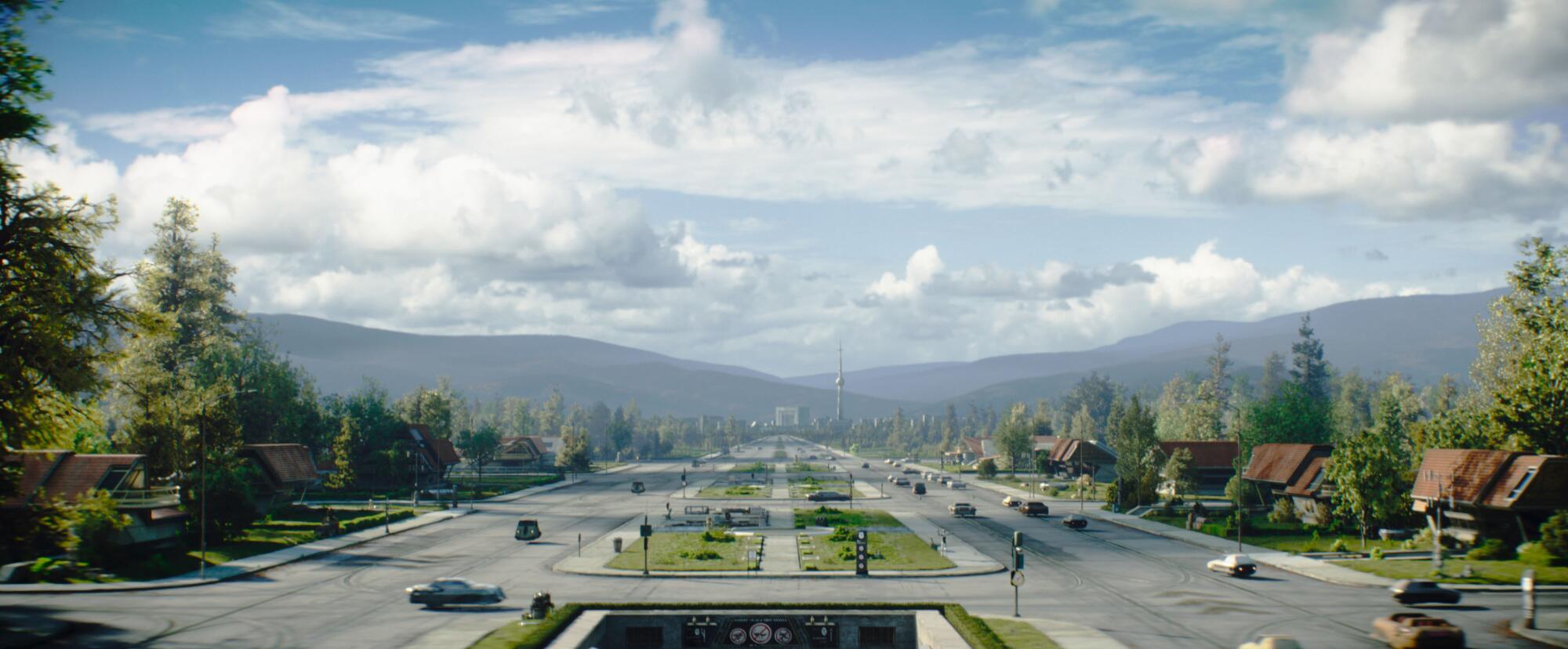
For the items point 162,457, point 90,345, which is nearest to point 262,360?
point 162,457

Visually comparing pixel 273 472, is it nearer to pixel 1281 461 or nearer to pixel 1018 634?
pixel 1018 634

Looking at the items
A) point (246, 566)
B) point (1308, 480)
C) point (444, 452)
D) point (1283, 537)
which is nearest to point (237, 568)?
point (246, 566)

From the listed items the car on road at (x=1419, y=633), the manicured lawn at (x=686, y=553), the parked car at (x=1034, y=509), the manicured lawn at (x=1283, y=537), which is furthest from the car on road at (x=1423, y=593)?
the parked car at (x=1034, y=509)

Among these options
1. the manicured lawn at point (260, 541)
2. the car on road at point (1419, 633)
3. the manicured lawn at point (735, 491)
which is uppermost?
the car on road at point (1419, 633)

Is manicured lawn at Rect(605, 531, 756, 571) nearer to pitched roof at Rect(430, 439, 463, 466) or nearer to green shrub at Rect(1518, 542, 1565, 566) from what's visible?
green shrub at Rect(1518, 542, 1565, 566)

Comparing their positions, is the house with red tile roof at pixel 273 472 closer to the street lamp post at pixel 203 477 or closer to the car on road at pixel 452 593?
the street lamp post at pixel 203 477

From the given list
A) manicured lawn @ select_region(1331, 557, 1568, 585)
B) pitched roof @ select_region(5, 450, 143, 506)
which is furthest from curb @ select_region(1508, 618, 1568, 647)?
pitched roof @ select_region(5, 450, 143, 506)

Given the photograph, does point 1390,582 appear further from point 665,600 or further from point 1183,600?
point 665,600
